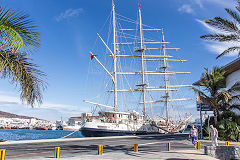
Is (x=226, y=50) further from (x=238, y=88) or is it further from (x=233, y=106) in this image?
(x=233, y=106)

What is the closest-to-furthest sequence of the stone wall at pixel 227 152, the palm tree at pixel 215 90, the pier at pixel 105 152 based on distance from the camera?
the pier at pixel 105 152, the stone wall at pixel 227 152, the palm tree at pixel 215 90

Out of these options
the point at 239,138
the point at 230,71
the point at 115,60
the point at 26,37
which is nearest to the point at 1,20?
the point at 26,37

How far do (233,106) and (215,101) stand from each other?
3041 mm

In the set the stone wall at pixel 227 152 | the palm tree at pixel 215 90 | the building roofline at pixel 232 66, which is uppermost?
the building roofline at pixel 232 66

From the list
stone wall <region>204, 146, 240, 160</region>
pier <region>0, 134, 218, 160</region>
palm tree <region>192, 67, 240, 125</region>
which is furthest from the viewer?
palm tree <region>192, 67, 240, 125</region>

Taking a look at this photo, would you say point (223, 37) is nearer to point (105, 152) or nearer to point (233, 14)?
point (233, 14)

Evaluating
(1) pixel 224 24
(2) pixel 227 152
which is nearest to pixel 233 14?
(1) pixel 224 24

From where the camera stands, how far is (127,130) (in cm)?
4594

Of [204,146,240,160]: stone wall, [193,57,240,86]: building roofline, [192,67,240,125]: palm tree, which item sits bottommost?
[204,146,240,160]: stone wall

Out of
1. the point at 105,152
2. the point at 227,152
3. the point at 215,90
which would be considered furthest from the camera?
the point at 215,90

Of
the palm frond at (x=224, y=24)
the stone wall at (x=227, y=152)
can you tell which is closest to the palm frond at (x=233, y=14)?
the palm frond at (x=224, y=24)

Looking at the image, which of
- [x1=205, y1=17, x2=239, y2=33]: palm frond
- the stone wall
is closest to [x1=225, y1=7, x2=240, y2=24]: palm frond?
[x1=205, y1=17, x2=239, y2=33]: palm frond

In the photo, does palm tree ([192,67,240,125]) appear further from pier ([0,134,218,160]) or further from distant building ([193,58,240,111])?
pier ([0,134,218,160])

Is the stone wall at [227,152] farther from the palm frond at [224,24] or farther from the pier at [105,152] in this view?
the palm frond at [224,24]
